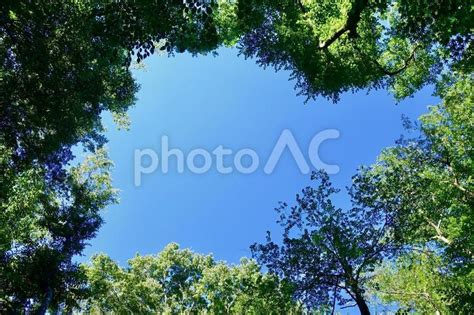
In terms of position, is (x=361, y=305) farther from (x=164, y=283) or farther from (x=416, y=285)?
(x=164, y=283)

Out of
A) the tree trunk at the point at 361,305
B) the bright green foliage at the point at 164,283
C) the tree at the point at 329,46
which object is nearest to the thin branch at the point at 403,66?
the tree at the point at 329,46

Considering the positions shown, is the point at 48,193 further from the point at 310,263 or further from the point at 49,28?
the point at 310,263

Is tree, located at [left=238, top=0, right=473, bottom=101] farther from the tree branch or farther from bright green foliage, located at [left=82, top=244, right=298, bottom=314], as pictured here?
bright green foliage, located at [left=82, top=244, right=298, bottom=314]

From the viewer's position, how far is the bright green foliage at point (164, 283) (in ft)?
112

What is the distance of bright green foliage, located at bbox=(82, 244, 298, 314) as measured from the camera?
112 feet

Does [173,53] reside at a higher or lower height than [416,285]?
higher

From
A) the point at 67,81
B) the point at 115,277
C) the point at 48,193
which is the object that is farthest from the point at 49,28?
the point at 115,277

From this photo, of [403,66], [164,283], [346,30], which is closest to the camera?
[346,30]

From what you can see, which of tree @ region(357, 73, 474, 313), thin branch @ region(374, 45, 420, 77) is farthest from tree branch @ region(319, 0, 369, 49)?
tree @ region(357, 73, 474, 313)

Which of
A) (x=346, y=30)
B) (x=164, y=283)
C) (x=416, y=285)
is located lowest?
(x=416, y=285)

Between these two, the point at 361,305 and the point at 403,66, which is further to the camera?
the point at 403,66

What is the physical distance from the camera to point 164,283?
45.4 metres

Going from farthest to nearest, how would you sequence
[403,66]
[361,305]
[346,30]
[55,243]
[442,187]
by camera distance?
[55,243], [442,187], [403,66], [346,30], [361,305]

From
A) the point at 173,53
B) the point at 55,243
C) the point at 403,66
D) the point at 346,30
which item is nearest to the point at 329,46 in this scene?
the point at 346,30
